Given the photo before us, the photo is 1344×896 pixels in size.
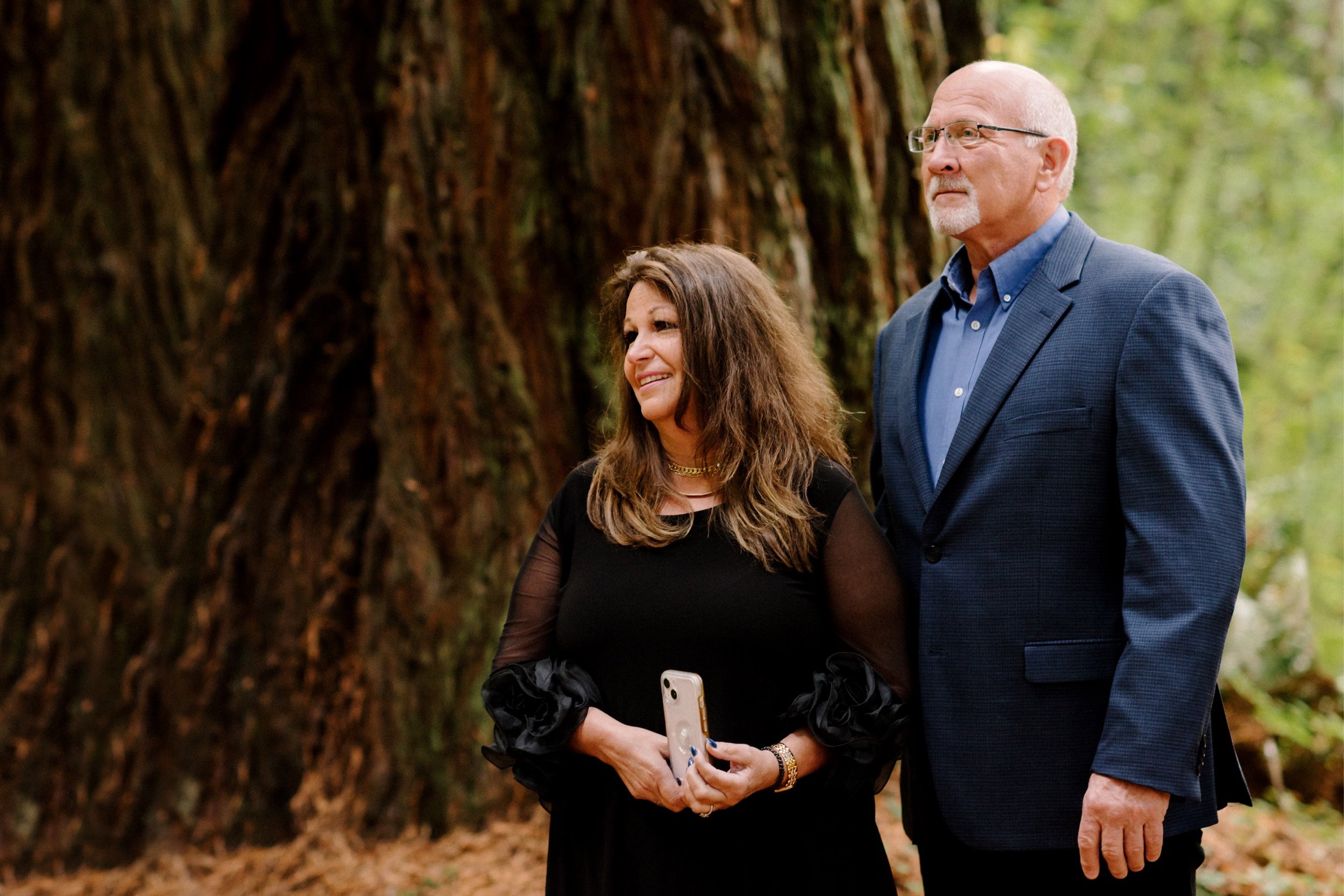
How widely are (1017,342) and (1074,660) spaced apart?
0.62 m

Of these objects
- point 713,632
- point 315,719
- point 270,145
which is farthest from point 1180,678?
point 270,145

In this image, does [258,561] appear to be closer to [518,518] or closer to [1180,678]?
[518,518]

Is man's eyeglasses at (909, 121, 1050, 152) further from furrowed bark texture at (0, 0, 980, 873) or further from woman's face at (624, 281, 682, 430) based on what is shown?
furrowed bark texture at (0, 0, 980, 873)

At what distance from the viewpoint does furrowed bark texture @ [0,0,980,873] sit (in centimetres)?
367

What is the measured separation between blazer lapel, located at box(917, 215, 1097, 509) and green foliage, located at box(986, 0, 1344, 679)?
824 cm

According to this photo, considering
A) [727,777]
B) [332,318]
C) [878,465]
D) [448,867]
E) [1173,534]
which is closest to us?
[1173,534]

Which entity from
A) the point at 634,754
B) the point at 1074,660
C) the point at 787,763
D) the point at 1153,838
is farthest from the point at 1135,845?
the point at 634,754

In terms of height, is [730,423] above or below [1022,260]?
below

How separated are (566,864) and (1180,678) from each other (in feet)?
4.18

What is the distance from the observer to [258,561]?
4555 millimetres

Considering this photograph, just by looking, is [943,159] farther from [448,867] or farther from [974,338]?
[448,867]

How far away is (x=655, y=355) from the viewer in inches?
93.3

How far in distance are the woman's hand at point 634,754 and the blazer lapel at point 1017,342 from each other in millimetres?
751

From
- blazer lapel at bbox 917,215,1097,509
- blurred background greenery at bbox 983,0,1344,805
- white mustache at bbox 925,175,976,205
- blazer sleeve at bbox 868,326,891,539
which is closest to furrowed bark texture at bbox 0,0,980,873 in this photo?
blazer sleeve at bbox 868,326,891,539
